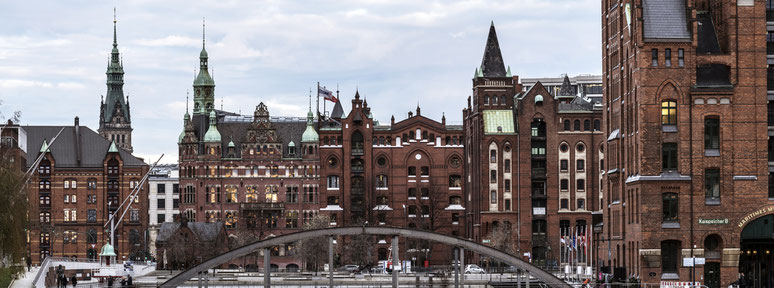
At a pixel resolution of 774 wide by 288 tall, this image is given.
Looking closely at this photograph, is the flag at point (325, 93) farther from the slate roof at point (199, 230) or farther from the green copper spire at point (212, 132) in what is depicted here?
the slate roof at point (199, 230)

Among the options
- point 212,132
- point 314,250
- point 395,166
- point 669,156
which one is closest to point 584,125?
point 395,166

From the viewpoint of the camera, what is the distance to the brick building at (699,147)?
10219cm

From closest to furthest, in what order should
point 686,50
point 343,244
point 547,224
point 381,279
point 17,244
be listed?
point 17,244
point 686,50
point 381,279
point 547,224
point 343,244

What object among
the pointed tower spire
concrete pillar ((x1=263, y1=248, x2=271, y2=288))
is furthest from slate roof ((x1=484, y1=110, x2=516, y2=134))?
concrete pillar ((x1=263, y1=248, x2=271, y2=288))

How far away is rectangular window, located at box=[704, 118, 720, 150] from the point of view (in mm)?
103188

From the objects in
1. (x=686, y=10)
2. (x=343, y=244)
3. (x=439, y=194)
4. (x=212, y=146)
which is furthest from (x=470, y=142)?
(x=686, y=10)

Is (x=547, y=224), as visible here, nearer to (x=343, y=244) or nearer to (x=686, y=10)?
(x=343, y=244)

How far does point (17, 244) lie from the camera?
87.9m

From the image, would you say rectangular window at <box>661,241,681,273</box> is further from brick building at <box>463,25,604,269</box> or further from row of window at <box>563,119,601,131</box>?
row of window at <box>563,119,601,131</box>

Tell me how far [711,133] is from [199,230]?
93.0 meters

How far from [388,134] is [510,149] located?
70.4 ft

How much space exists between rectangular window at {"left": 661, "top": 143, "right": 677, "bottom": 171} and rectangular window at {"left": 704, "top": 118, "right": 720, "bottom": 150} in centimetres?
221

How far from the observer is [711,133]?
339 feet

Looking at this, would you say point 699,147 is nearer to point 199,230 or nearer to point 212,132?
point 199,230
